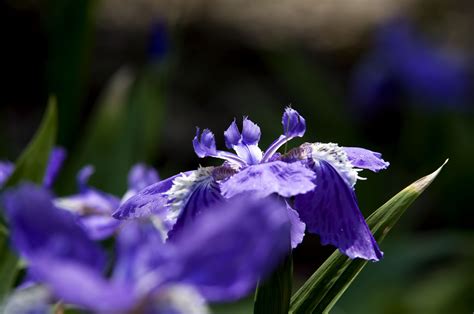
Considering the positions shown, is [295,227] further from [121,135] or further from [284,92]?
[284,92]

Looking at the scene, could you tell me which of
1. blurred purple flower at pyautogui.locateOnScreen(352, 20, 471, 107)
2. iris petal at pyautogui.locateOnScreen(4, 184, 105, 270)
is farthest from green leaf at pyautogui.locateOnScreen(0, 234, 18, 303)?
blurred purple flower at pyautogui.locateOnScreen(352, 20, 471, 107)

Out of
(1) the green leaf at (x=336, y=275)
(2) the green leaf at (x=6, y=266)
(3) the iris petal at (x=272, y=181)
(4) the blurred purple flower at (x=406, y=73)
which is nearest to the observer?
(3) the iris petal at (x=272, y=181)

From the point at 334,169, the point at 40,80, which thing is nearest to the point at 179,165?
the point at 40,80

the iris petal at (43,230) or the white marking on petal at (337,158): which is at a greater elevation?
the iris petal at (43,230)

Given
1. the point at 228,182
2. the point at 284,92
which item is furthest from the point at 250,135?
the point at 284,92

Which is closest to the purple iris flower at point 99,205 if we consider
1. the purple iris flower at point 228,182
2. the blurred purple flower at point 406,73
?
the purple iris flower at point 228,182

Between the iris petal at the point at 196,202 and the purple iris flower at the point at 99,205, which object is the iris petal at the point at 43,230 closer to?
the iris petal at the point at 196,202
